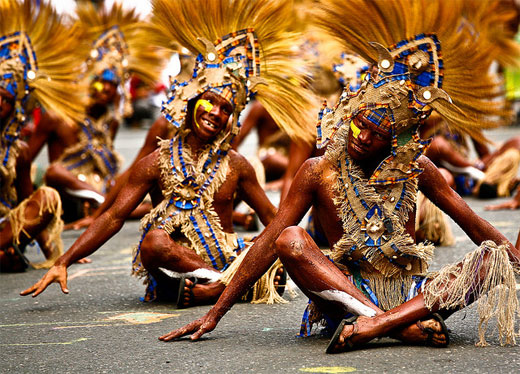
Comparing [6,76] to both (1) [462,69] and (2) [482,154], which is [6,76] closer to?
(1) [462,69]

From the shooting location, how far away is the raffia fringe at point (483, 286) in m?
3.87

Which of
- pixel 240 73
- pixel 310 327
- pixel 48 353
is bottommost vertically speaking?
pixel 48 353

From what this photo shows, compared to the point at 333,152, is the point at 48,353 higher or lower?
lower

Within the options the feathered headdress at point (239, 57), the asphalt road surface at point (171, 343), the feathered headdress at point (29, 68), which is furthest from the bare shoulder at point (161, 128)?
the feathered headdress at point (239, 57)

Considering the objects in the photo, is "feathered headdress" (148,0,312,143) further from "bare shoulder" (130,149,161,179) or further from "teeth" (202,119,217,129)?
"bare shoulder" (130,149,161,179)

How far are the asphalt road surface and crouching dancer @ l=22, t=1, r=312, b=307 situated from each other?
0.71 ft

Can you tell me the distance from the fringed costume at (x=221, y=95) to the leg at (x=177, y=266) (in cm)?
7

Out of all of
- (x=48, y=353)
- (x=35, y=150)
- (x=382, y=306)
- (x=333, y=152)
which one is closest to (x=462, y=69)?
(x=333, y=152)

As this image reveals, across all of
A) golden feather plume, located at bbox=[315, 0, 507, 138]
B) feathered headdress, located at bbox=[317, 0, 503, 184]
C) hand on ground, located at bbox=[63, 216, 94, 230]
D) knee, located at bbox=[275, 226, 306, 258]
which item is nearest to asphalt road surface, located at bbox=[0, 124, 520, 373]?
knee, located at bbox=[275, 226, 306, 258]

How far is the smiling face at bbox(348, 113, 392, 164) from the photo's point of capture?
409 centimetres

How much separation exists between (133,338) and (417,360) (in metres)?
1.40

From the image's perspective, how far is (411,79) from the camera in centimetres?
411

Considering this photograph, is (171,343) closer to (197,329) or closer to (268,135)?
(197,329)

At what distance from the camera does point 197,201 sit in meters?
5.15
